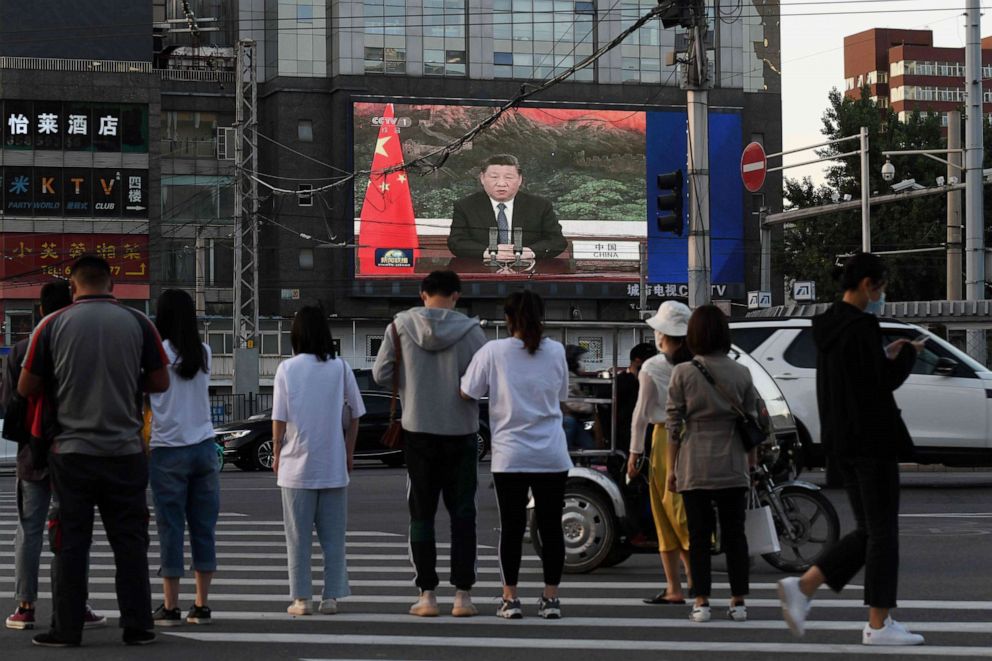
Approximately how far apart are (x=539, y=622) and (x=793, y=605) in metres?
1.65

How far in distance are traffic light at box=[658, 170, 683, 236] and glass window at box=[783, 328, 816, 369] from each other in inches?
123

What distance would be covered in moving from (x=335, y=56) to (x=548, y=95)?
10.8m

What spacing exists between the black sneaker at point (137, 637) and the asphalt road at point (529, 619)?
8cm

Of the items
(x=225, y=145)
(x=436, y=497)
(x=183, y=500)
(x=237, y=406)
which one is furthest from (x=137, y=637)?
(x=225, y=145)

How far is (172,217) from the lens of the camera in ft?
246

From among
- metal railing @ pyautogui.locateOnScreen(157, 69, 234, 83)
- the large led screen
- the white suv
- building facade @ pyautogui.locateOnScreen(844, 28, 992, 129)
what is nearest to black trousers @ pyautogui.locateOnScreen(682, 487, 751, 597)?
the white suv

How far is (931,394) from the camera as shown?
18672 millimetres

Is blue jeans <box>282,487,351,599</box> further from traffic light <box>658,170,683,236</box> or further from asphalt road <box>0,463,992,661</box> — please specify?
traffic light <box>658,170,683,236</box>

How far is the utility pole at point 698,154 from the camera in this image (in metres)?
20.9

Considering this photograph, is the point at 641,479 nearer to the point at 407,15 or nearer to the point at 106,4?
the point at 106,4

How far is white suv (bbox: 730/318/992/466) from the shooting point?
18.6 m

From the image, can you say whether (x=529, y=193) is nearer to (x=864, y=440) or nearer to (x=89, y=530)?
(x=89, y=530)

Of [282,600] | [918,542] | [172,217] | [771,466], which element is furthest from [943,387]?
[172,217]

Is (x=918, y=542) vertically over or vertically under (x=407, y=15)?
under
